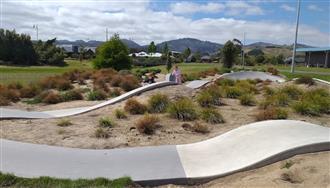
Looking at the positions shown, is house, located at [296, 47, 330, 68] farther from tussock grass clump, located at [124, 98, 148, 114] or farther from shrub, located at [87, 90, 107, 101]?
tussock grass clump, located at [124, 98, 148, 114]

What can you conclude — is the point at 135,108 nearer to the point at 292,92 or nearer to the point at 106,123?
the point at 106,123

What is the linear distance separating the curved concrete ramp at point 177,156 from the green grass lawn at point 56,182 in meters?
0.25

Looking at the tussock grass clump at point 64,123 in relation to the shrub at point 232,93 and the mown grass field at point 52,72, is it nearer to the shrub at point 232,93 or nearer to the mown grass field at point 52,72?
the shrub at point 232,93

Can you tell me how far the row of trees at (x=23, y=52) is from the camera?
79812 mm

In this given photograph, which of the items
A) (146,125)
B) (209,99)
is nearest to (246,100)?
(209,99)

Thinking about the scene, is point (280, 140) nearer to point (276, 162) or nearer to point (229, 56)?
point (276, 162)

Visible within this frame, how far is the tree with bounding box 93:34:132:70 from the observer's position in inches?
1487

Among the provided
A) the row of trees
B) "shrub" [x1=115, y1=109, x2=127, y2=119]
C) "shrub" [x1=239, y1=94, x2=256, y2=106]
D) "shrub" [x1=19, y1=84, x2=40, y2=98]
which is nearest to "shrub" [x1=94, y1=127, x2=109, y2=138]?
"shrub" [x1=115, y1=109, x2=127, y2=119]

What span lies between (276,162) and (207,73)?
88.0 ft

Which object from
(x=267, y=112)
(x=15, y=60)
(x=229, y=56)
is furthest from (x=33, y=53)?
(x=267, y=112)

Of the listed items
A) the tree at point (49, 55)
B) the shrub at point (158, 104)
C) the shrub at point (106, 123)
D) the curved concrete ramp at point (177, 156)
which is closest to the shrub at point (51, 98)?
the shrub at point (158, 104)

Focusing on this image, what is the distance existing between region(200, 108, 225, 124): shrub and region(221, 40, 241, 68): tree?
119 ft

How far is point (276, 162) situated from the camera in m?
7.20

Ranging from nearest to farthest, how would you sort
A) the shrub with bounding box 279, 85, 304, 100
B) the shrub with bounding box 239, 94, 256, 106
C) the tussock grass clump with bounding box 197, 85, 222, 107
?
the tussock grass clump with bounding box 197, 85, 222, 107 → the shrub with bounding box 239, 94, 256, 106 → the shrub with bounding box 279, 85, 304, 100
